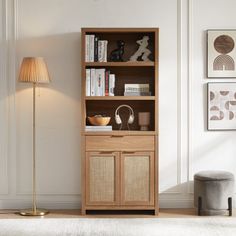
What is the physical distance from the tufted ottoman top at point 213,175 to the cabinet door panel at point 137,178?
1.58 ft

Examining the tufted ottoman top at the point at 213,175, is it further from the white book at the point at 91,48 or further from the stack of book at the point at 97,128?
the white book at the point at 91,48

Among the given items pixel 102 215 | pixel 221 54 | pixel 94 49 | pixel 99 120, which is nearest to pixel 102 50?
pixel 94 49

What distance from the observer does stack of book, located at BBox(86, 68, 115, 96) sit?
5.63 m

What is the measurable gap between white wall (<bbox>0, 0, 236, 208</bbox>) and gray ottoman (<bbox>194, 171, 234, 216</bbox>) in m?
0.39

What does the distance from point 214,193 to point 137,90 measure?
1.30m

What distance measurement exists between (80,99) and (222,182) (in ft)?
5.60

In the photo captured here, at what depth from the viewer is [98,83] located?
565 cm

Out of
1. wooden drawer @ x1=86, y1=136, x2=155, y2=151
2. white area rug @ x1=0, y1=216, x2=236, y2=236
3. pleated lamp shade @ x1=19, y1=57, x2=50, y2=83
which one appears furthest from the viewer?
wooden drawer @ x1=86, y1=136, x2=155, y2=151

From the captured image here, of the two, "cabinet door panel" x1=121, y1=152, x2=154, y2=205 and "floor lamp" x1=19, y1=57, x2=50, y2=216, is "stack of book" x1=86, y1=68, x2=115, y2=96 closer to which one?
"floor lamp" x1=19, y1=57, x2=50, y2=216

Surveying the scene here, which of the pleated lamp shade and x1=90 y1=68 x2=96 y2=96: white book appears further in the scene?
x1=90 y1=68 x2=96 y2=96: white book

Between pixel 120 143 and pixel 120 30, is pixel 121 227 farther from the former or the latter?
pixel 120 30

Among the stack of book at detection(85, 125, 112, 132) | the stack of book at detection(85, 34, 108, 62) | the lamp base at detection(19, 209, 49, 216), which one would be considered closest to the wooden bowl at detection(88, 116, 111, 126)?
the stack of book at detection(85, 125, 112, 132)

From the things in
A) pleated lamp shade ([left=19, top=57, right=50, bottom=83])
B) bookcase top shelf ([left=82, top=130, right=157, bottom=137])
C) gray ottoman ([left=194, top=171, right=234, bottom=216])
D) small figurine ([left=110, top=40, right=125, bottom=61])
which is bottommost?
gray ottoman ([left=194, top=171, right=234, bottom=216])

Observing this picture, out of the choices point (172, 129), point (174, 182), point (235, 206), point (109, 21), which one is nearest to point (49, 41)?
point (109, 21)
